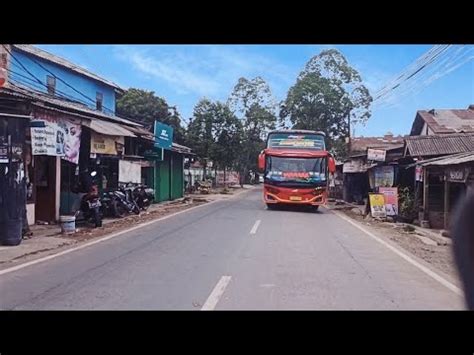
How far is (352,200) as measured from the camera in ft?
113

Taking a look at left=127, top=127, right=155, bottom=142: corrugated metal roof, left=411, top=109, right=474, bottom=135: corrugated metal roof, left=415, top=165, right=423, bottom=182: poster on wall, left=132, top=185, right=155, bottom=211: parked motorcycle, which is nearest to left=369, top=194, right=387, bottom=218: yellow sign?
left=415, top=165, right=423, bottom=182: poster on wall

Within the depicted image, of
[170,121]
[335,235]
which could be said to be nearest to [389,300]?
[335,235]

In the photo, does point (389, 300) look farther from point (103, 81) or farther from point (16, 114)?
point (103, 81)

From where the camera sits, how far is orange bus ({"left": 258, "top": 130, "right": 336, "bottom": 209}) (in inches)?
859

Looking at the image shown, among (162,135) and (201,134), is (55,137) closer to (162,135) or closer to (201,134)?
(162,135)

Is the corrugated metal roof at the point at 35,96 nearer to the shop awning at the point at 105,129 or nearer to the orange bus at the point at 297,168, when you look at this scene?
the shop awning at the point at 105,129

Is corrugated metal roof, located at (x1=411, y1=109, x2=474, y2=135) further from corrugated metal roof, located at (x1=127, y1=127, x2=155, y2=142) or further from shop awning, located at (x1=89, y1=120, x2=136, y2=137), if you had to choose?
shop awning, located at (x1=89, y1=120, x2=136, y2=137)

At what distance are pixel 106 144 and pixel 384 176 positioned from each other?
41.8 feet

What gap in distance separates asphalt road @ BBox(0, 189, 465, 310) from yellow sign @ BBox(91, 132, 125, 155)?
5002mm

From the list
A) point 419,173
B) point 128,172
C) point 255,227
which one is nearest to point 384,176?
point 419,173

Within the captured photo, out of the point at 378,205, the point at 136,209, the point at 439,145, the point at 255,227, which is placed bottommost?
the point at 255,227

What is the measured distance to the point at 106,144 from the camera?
17.5 metres
